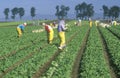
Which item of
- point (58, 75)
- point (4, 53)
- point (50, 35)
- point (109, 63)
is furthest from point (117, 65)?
point (50, 35)

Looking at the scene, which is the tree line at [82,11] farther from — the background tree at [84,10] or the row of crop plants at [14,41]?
the row of crop plants at [14,41]

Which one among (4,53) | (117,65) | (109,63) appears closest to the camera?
(117,65)

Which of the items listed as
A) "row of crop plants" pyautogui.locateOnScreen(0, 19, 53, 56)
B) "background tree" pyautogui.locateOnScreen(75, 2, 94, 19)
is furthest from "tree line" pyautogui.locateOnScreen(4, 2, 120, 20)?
"row of crop plants" pyautogui.locateOnScreen(0, 19, 53, 56)

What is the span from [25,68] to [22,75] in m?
1.36

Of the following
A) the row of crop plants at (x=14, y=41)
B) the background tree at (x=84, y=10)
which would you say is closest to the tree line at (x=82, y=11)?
the background tree at (x=84, y=10)

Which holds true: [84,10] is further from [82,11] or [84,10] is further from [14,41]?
[14,41]

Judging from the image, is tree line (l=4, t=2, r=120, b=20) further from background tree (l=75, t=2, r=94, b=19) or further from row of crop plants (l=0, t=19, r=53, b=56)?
row of crop plants (l=0, t=19, r=53, b=56)

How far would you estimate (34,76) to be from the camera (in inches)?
509

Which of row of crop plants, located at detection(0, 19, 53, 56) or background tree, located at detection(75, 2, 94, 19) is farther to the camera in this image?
background tree, located at detection(75, 2, 94, 19)

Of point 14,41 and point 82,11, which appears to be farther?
point 82,11

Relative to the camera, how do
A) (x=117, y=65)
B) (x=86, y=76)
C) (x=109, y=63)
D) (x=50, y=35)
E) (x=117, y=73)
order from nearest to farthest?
1. (x=86, y=76)
2. (x=117, y=73)
3. (x=117, y=65)
4. (x=109, y=63)
5. (x=50, y=35)

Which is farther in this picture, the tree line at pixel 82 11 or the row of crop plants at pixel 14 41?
the tree line at pixel 82 11

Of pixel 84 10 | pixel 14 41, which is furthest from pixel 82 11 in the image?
pixel 14 41

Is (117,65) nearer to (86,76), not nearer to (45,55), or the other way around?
(86,76)
